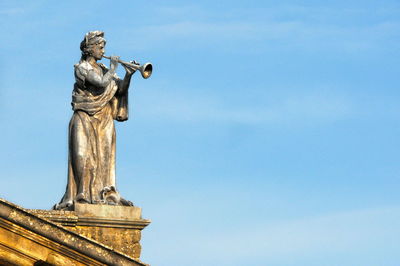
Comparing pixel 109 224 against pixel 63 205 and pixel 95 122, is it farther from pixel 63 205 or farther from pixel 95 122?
pixel 95 122

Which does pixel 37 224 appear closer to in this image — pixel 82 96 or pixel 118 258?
pixel 118 258

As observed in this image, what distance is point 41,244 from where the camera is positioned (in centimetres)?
2595

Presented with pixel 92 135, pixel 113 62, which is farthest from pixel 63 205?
pixel 113 62

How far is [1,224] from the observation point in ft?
83.9

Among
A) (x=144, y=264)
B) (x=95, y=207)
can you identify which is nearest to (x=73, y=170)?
(x=95, y=207)

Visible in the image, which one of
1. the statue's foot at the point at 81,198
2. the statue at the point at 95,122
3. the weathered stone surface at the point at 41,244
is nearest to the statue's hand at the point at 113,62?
the statue at the point at 95,122

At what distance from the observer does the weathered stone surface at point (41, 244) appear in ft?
84.1

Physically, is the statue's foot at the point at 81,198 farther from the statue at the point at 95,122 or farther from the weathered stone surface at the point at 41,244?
the weathered stone surface at the point at 41,244

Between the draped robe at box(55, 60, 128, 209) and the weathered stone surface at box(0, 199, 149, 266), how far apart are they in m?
3.24

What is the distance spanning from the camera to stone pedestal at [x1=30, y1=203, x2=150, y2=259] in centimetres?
2935

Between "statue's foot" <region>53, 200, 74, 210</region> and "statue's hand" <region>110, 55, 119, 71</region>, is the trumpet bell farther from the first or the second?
"statue's foot" <region>53, 200, 74, 210</region>

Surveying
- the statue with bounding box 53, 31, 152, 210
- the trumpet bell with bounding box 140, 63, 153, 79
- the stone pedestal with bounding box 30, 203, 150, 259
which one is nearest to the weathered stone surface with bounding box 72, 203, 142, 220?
the stone pedestal with bounding box 30, 203, 150, 259

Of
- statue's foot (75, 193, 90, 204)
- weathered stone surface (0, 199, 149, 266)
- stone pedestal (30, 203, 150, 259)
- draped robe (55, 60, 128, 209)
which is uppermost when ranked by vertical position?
draped robe (55, 60, 128, 209)

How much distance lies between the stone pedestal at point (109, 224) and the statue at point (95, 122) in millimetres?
208
